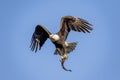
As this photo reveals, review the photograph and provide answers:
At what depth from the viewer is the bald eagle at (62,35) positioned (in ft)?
61.9

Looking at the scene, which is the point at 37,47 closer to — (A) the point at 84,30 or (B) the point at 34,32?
(B) the point at 34,32

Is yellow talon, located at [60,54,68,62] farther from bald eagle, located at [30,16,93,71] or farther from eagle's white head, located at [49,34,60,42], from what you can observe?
eagle's white head, located at [49,34,60,42]

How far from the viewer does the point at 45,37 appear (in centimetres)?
2039

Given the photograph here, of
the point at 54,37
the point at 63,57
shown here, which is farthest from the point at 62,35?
the point at 63,57

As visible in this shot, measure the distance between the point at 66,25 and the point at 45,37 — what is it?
1.11 metres

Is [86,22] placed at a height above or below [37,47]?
above

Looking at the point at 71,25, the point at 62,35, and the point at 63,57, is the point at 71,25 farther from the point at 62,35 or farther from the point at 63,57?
the point at 63,57

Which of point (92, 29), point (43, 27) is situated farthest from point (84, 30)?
point (43, 27)

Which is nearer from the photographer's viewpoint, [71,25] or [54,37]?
[54,37]

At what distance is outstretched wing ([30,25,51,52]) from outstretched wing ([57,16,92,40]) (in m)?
Result: 0.81

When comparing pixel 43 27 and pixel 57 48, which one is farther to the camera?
pixel 43 27

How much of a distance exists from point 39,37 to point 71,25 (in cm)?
144

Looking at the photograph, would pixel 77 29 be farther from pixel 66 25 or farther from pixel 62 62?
pixel 62 62

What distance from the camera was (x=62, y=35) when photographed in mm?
19406
